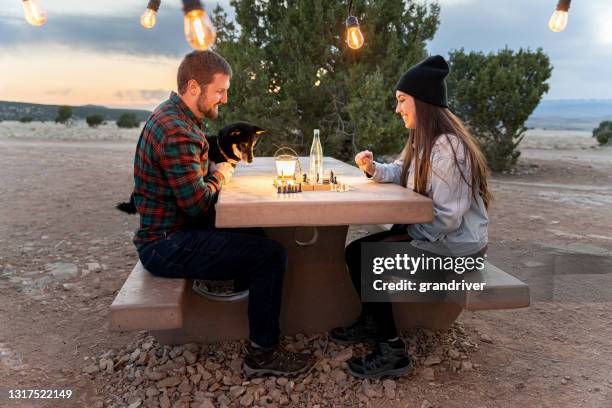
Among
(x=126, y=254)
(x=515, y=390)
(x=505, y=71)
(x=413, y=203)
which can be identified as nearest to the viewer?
(x=413, y=203)

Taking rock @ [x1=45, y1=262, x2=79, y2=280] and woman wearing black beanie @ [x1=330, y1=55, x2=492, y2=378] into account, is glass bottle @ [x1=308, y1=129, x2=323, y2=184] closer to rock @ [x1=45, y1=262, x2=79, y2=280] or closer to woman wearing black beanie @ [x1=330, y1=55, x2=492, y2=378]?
woman wearing black beanie @ [x1=330, y1=55, x2=492, y2=378]

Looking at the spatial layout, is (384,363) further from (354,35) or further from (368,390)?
(354,35)

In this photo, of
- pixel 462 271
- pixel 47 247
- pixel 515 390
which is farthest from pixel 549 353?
pixel 47 247

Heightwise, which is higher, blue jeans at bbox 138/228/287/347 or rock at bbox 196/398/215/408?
blue jeans at bbox 138/228/287/347

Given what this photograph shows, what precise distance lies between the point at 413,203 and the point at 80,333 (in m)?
2.56

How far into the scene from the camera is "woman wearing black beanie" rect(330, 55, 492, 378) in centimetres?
274

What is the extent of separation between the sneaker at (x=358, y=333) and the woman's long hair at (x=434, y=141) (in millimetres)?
970

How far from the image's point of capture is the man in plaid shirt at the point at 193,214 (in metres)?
2.66

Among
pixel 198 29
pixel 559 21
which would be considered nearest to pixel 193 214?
pixel 198 29

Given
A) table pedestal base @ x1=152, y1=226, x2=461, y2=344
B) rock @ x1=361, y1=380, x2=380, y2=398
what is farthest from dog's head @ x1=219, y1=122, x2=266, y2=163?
rock @ x1=361, y1=380, x2=380, y2=398

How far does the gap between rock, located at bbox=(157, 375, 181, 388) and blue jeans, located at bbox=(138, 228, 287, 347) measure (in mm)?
592

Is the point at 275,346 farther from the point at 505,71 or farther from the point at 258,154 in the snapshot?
the point at 505,71

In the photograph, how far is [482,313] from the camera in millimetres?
4020

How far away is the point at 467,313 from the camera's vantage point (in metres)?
4.00
